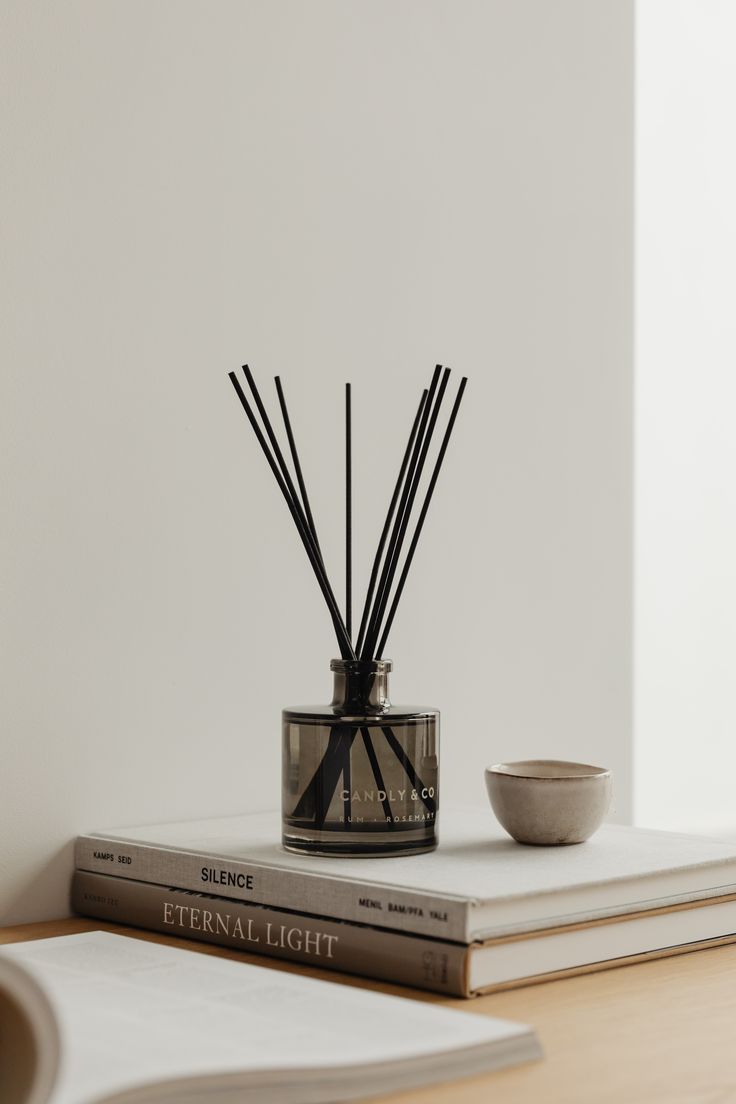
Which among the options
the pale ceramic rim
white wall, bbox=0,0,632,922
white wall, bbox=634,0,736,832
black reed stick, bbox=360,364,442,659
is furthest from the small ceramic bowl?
Result: white wall, bbox=634,0,736,832

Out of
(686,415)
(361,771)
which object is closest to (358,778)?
(361,771)

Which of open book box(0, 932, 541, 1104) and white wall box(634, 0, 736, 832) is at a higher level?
white wall box(634, 0, 736, 832)

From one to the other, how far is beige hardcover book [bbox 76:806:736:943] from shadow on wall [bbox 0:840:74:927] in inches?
0.5

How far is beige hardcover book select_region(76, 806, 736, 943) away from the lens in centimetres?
71

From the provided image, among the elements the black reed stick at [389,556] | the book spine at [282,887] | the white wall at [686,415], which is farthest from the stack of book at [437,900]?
the white wall at [686,415]

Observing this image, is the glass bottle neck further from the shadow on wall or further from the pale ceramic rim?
the shadow on wall

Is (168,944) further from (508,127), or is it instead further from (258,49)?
(508,127)

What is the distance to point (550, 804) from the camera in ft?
2.77

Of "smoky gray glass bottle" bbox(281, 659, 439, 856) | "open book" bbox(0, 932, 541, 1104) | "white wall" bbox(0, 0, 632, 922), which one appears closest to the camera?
"open book" bbox(0, 932, 541, 1104)

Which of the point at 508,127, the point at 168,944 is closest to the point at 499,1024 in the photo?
the point at 168,944

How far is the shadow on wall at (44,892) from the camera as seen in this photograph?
35.1 inches

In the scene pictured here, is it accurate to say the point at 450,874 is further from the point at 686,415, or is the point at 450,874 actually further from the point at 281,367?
the point at 686,415

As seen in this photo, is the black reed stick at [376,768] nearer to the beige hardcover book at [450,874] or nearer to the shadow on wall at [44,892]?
the beige hardcover book at [450,874]

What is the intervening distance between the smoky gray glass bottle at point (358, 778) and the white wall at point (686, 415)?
593 millimetres
